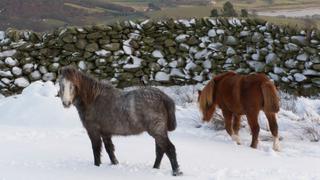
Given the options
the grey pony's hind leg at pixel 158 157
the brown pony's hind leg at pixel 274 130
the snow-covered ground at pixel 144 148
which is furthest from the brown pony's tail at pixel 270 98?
the grey pony's hind leg at pixel 158 157

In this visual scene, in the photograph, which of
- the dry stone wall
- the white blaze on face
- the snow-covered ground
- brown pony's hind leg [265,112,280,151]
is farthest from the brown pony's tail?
the dry stone wall

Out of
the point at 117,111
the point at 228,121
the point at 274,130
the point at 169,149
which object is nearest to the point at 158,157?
the point at 169,149

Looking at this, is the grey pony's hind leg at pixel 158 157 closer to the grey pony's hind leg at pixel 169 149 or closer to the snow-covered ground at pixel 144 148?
the snow-covered ground at pixel 144 148

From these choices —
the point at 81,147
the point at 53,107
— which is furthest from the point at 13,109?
the point at 81,147

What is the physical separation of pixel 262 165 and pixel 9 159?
294 centimetres

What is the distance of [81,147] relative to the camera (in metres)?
6.83

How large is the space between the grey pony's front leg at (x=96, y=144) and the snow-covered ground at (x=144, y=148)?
10cm

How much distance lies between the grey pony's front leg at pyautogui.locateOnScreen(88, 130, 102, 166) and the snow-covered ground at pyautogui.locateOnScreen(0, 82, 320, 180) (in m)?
0.10

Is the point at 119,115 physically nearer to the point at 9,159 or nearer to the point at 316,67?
the point at 9,159

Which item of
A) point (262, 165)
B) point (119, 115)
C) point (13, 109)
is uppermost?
point (119, 115)

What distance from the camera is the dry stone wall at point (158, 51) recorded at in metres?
12.4

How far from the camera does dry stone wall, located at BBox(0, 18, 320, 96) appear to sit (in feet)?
40.6

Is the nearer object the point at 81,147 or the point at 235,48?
the point at 81,147

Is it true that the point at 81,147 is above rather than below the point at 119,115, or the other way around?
below
